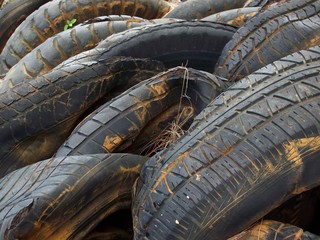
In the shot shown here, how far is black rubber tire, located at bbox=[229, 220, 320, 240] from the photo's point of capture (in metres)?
1.55

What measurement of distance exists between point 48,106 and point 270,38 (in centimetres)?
88

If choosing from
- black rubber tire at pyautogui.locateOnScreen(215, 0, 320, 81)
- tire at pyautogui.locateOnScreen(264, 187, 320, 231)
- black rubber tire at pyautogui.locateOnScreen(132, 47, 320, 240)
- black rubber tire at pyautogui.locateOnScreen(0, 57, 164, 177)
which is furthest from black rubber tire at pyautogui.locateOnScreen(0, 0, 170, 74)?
tire at pyautogui.locateOnScreen(264, 187, 320, 231)

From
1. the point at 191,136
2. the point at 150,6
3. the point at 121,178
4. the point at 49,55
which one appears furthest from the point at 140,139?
the point at 150,6

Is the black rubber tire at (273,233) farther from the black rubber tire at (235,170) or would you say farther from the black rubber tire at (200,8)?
the black rubber tire at (200,8)

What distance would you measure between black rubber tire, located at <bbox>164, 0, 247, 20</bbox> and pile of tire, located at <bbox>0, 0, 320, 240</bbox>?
312mm

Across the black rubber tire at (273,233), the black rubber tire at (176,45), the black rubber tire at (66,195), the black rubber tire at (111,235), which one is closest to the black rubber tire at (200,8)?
the black rubber tire at (176,45)

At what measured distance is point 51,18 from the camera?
3.40m

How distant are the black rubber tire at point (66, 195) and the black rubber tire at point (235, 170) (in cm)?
15

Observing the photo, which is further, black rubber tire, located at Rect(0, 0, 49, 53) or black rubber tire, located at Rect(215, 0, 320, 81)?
black rubber tire, located at Rect(0, 0, 49, 53)

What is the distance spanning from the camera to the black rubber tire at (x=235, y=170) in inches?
63.3

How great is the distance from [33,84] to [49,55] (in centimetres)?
55

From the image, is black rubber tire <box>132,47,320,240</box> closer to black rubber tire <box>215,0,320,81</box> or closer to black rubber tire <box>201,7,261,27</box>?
black rubber tire <box>215,0,320,81</box>

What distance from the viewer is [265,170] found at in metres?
1.62

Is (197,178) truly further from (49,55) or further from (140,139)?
(49,55)
